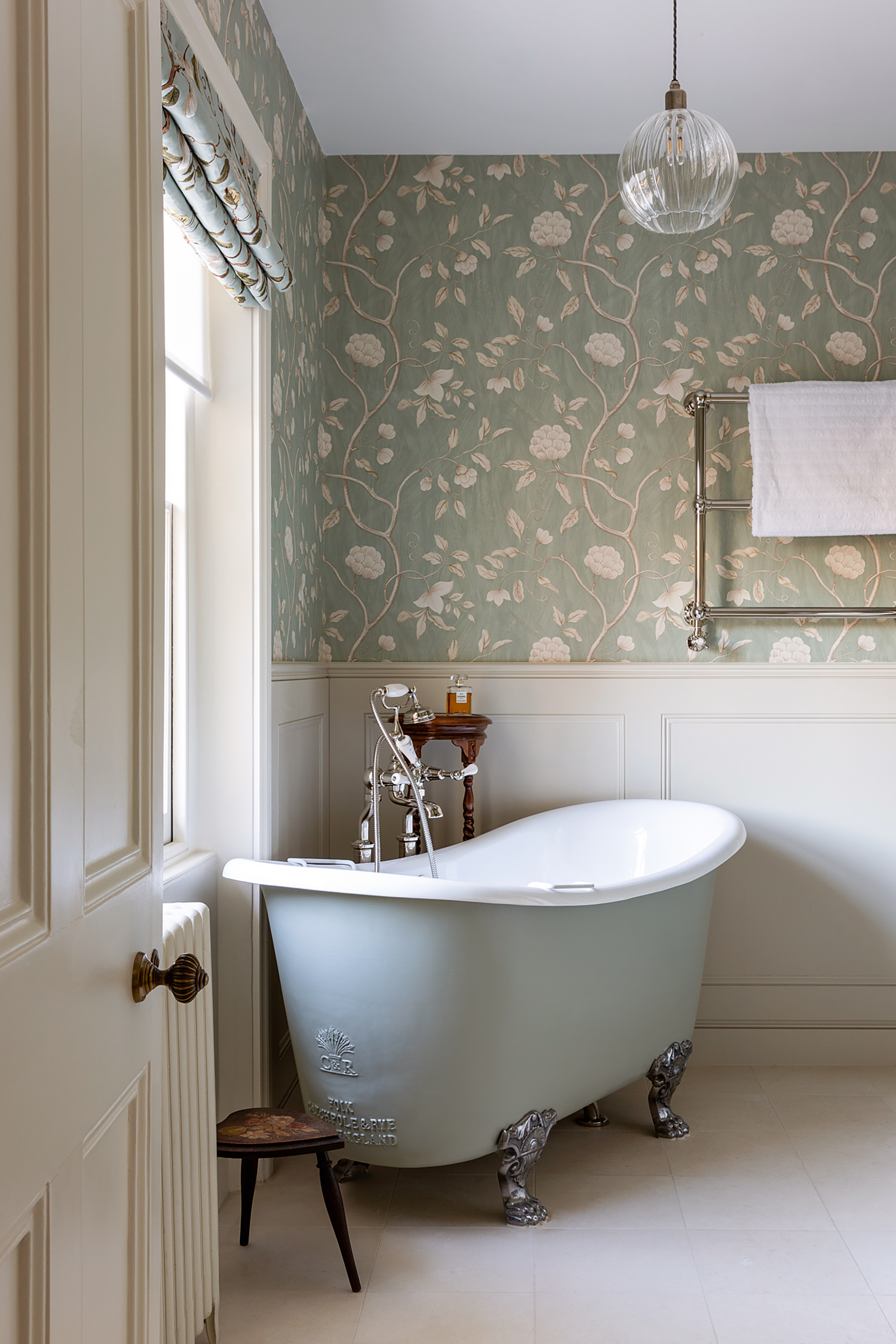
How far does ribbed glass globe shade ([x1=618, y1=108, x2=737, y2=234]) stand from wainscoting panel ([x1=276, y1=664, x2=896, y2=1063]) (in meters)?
1.50

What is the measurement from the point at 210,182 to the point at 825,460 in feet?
6.39

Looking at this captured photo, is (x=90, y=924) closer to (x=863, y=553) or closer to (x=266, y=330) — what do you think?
(x=266, y=330)

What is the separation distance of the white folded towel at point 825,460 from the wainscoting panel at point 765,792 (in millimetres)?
454

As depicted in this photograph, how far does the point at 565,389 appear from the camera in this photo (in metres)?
3.15

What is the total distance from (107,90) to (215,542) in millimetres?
1501

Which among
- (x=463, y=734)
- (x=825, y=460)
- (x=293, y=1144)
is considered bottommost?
(x=293, y=1144)

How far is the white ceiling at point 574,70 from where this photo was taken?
7.98 feet

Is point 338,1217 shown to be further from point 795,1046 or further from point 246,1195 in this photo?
point 795,1046

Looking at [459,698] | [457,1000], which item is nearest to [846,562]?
[459,698]

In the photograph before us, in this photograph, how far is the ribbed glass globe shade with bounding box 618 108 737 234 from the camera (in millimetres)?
1829

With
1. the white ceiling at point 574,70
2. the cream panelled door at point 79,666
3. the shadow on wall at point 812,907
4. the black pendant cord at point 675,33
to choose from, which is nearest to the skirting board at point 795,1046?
the shadow on wall at point 812,907

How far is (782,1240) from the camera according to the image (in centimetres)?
209

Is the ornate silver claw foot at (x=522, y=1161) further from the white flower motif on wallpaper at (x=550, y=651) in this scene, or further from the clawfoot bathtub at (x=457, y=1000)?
→ the white flower motif on wallpaper at (x=550, y=651)

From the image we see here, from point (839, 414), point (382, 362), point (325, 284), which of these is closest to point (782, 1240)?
point (839, 414)
